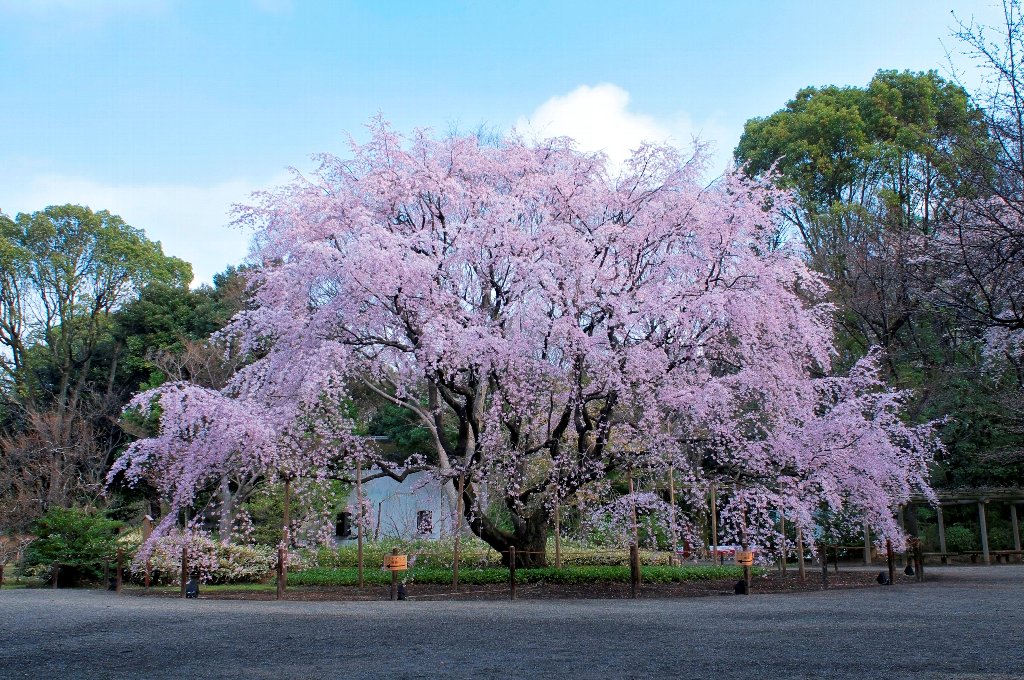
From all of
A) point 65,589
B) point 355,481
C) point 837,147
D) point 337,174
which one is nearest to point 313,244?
point 337,174

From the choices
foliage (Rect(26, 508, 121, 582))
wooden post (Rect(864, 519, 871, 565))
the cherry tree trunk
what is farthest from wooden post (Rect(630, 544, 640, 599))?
wooden post (Rect(864, 519, 871, 565))

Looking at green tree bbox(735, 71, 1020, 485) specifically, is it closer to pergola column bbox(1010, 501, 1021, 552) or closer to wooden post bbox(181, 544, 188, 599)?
pergola column bbox(1010, 501, 1021, 552)

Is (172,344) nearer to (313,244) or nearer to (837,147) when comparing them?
(313,244)

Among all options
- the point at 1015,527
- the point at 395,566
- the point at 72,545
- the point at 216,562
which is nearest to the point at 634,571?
the point at 395,566

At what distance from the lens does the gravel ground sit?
6590 millimetres

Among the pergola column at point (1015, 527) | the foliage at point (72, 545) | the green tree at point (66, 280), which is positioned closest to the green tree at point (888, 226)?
the pergola column at point (1015, 527)

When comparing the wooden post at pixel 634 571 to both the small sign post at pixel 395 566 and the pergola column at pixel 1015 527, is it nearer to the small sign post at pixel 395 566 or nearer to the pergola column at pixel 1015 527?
the small sign post at pixel 395 566

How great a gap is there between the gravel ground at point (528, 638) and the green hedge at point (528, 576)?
2816 mm

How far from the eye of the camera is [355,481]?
54.1 feet

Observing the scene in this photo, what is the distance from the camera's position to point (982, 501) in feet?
82.6

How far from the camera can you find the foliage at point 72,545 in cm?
2073

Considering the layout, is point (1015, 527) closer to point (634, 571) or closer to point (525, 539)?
point (634, 571)

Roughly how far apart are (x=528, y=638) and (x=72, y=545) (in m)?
16.5

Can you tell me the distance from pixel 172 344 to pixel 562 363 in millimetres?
22497
